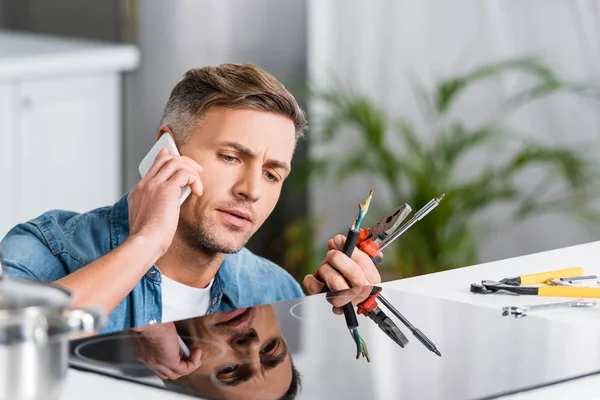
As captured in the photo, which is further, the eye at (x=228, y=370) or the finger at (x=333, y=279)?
the finger at (x=333, y=279)

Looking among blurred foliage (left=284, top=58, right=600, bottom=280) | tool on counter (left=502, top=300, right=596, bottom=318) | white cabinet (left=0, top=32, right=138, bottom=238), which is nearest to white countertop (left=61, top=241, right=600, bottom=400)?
tool on counter (left=502, top=300, right=596, bottom=318)

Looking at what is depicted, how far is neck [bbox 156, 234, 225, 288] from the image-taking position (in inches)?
64.6

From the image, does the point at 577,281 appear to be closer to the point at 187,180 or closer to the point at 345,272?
the point at 345,272

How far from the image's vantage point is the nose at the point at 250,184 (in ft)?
5.17

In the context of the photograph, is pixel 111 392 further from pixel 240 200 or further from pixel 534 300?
pixel 240 200

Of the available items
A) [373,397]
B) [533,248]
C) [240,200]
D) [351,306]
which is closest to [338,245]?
[240,200]

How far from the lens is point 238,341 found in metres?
1.01

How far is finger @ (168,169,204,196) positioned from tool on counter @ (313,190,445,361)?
0.21m

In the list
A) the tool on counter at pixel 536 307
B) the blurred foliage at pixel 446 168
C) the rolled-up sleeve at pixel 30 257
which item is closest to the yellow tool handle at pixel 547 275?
the tool on counter at pixel 536 307

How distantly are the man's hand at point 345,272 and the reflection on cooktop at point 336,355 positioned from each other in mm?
225

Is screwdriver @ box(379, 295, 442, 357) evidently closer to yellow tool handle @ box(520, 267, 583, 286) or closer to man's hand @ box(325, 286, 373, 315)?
man's hand @ box(325, 286, 373, 315)

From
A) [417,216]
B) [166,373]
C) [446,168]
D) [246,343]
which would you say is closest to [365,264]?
[417,216]

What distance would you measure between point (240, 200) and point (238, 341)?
595 mm

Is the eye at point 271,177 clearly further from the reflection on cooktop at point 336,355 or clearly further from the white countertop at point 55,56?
the white countertop at point 55,56
